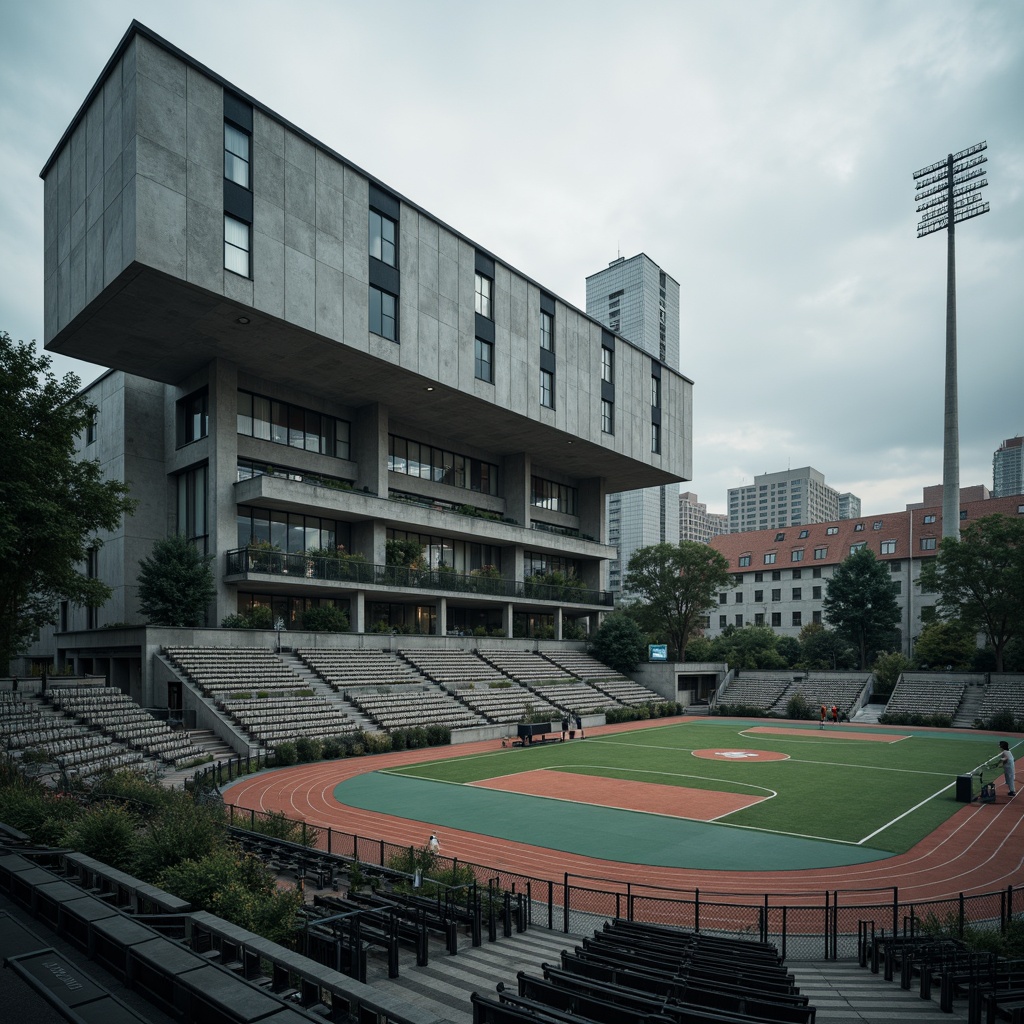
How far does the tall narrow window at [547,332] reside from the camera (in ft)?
194

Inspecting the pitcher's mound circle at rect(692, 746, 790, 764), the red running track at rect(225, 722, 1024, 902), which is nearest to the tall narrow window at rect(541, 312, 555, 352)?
the pitcher's mound circle at rect(692, 746, 790, 764)

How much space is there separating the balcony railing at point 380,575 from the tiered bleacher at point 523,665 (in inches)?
184

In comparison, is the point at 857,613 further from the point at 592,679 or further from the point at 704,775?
the point at 704,775

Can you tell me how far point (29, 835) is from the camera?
12.4m

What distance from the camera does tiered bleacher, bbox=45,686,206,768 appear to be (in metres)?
29.2

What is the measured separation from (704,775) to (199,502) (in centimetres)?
3320

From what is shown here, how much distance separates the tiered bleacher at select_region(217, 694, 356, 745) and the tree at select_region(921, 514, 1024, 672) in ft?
161

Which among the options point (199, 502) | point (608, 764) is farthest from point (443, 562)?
point (608, 764)

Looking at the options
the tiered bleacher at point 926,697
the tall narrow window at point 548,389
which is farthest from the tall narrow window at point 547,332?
the tiered bleacher at point 926,697

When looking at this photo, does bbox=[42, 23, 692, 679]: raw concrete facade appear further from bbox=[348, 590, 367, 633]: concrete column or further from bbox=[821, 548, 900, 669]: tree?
bbox=[821, 548, 900, 669]: tree

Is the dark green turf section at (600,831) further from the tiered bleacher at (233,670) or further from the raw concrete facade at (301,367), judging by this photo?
the raw concrete facade at (301,367)

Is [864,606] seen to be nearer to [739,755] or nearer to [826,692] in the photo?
[826,692]

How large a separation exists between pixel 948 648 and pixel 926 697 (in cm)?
946

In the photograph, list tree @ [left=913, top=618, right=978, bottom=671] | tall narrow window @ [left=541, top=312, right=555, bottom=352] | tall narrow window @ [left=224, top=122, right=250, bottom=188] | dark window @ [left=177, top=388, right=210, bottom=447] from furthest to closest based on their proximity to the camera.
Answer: tree @ [left=913, top=618, right=978, bottom=671]
tall narrow window @ [left=541, top=312, right=555, bottom=352]
dark window @ [left=177, top=388, right=210, bottom=447]
tall narrow window @ [left=224, top=122, right=250, bottom=188]
